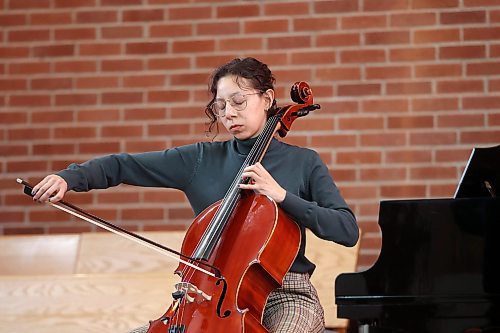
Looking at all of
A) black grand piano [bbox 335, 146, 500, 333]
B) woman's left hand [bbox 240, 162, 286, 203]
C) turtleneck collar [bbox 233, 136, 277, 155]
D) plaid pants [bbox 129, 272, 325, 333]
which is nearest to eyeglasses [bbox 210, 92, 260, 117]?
→ turtleneck collar [bbox 233, 136, 277, 155]

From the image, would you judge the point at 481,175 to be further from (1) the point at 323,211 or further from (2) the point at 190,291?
(2) the point at 190,291

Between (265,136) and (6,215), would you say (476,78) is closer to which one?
(265,136)

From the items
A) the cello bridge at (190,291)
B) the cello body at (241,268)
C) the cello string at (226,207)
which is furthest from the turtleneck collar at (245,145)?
the cello bridge at (190,291)

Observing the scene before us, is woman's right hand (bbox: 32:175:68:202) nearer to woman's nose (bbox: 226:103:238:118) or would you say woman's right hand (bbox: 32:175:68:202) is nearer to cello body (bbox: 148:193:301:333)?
cello body (bbox: 148:193:301:333)

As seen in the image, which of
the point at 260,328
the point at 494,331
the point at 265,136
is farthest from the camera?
the point at 494,331

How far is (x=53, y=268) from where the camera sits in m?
3.79

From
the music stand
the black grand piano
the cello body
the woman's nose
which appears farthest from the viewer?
the music stand

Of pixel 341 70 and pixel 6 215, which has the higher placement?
pixel 341 70

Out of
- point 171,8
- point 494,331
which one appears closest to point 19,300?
point 171,8

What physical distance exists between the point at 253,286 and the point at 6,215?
235 centimetres

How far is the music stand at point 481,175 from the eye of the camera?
2.95 meters

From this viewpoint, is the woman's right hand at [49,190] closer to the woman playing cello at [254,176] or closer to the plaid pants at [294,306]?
the woman playing cello at [254,176]

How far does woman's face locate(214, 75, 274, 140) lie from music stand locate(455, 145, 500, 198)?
2.77 ft

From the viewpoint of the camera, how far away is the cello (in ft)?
6.88
